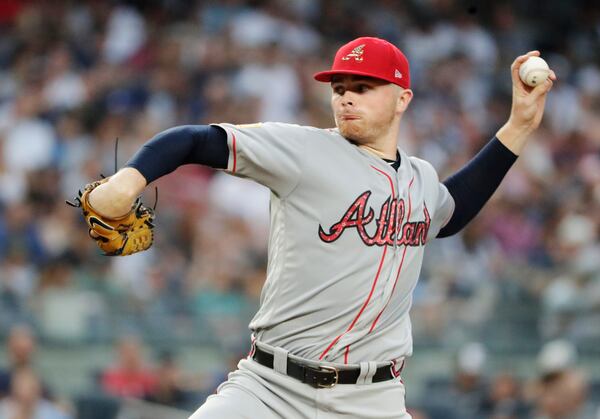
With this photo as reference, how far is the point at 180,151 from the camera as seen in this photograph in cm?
322

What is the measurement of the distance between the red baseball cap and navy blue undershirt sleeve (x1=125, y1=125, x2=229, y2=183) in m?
0.46

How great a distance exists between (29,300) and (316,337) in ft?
14.0

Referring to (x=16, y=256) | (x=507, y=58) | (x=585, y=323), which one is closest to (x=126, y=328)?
(x=16, y=256)

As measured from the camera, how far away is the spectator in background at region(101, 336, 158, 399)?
23.1 feet

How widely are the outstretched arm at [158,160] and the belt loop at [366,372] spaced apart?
2.53ft

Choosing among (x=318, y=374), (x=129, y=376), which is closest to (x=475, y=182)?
(x=318, y=374)

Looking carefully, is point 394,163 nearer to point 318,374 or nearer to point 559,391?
point 318,374

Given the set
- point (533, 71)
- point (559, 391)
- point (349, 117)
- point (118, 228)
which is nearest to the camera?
point (118, 228)

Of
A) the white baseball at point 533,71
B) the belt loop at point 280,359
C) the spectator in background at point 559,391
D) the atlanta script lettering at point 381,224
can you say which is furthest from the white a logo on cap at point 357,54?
the spectator in background at point 559,391

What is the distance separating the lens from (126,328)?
7.39 metres

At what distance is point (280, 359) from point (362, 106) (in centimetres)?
84

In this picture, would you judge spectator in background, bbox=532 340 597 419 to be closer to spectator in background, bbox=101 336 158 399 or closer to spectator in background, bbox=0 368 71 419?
spectator in background, bbox=101 336 158 399

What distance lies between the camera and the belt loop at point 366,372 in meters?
3.53

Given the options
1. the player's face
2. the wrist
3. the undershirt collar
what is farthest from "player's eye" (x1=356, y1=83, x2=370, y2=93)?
the wrist
